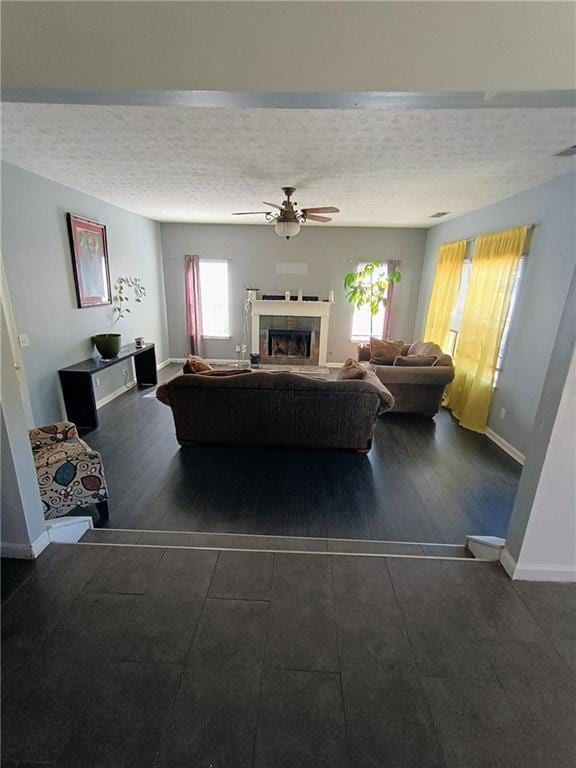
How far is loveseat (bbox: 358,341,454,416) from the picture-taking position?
4.08m

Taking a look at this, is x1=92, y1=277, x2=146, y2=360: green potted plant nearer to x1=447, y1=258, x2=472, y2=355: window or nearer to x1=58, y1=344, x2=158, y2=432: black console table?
x1=58, y1=344, x2=158, y2=432: black console table

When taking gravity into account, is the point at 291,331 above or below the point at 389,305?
below

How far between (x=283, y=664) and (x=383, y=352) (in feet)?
14.7

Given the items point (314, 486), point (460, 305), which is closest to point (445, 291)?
point (460, 305)

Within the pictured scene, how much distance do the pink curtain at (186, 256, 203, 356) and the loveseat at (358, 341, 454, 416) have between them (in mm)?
3833

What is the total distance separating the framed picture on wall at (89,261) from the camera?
389cm

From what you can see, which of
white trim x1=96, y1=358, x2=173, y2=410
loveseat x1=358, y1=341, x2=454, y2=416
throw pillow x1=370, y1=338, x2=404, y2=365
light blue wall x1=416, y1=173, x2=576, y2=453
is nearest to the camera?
light blue wall x1=416, y1=173, x2=576, y2=453

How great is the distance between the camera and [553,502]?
145cm

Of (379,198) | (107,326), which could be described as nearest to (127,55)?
(379,198)

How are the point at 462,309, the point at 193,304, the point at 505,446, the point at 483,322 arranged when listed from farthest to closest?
1. the point at 193,304
2. the point at 462,309
3. the point at 483,322
4. the point at 505,446

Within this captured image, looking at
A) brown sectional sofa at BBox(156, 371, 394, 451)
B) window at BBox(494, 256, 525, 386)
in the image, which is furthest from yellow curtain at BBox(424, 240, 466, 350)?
brown sectional sofa at BBox(156, 371, 394, 451)

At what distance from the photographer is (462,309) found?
15.6 feet

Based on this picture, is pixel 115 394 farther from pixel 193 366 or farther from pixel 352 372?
pixel 352 372

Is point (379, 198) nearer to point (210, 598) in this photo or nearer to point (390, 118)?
point (390, 118)
